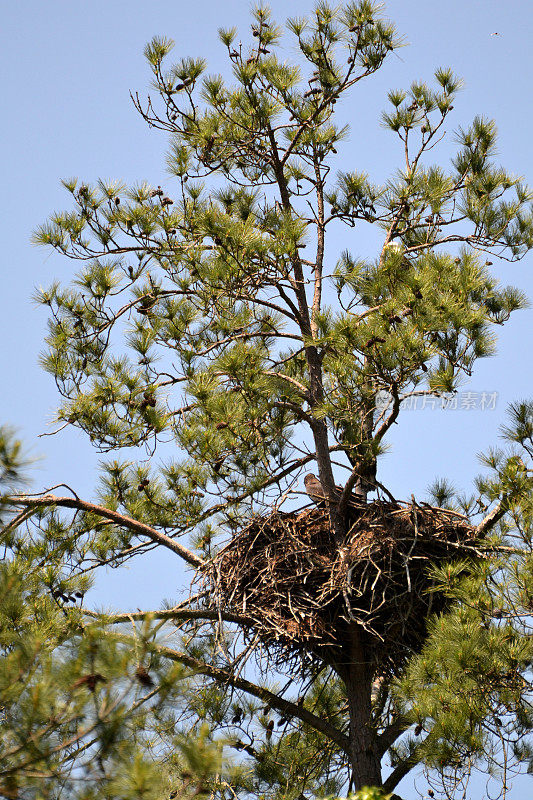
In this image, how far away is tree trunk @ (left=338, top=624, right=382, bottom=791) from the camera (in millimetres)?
4832

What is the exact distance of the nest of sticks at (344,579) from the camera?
15.5 ft

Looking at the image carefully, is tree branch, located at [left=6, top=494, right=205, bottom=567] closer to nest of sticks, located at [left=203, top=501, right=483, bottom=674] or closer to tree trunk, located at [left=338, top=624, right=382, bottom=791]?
nest of sticks, located at [left=203, top=501, right=483, bottom=674]

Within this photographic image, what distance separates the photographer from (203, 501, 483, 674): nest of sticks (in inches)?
186

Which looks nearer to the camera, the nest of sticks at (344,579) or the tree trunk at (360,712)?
the nest of sticks at (344,579)

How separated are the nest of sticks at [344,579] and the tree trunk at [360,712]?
57 mm

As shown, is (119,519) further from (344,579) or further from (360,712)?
(360,712)

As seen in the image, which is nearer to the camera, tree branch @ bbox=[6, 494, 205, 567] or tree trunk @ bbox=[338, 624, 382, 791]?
tree branch @ bbox=[6, 494, 205, 567]

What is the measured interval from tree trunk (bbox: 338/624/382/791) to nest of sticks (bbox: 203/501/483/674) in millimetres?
57

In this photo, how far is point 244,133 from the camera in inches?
222

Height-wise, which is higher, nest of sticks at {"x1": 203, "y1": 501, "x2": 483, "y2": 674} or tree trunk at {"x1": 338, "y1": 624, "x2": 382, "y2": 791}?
nest of sticks at {"x1": 203, "y1": 501, "x2": 483, "y2": 674}

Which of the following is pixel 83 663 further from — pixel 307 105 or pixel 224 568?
pixel 307 105

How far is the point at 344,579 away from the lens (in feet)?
15.5

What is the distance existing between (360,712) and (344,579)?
77cm

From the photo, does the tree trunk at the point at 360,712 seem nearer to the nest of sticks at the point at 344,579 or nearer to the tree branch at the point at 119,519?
the nest of sticks at the point at 344,579
